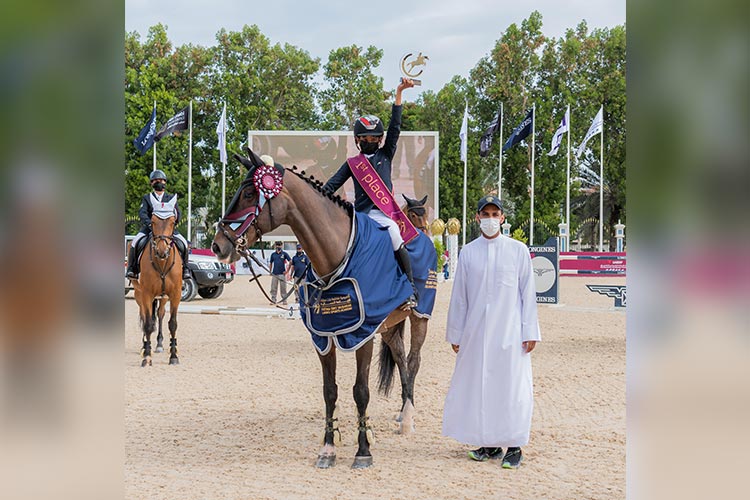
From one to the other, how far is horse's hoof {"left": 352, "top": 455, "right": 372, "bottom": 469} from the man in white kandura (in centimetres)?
65

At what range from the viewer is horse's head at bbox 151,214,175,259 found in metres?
10.0

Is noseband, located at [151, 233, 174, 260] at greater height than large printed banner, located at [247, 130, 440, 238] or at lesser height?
lesser

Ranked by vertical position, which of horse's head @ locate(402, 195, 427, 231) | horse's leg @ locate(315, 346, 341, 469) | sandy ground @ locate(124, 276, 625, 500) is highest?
horse's head @ locate(402, 195, 427, 231)

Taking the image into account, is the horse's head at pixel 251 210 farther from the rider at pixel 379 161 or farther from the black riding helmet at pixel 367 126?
the black riding helmet at pixel 367 126

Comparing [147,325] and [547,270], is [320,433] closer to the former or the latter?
[147,325]

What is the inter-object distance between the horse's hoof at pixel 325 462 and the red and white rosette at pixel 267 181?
200 cm

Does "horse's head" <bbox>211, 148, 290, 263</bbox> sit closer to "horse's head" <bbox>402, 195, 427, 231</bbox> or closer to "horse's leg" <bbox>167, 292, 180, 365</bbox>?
"horse's head" <bbox>402, 195, 427, 231</bbox>

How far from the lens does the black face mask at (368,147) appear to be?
6.05 meters

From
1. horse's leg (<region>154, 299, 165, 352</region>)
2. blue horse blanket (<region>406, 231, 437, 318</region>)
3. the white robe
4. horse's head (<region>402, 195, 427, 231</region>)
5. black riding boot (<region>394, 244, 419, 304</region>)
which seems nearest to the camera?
the white robe

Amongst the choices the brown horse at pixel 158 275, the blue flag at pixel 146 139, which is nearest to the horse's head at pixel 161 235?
the brown horse at pixel 158 275

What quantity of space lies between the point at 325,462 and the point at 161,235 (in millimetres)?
5697

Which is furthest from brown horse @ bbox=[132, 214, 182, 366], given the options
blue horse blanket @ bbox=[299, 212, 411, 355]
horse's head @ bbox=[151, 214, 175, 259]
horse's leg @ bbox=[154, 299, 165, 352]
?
blue horse blanket @ bbox=[299, 212, 411, 355]
